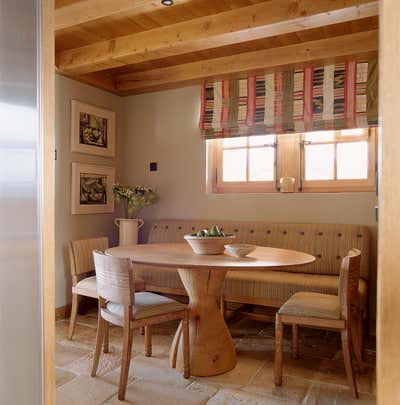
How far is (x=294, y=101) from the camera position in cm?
372

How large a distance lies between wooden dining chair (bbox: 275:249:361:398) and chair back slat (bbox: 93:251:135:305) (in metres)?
0.96

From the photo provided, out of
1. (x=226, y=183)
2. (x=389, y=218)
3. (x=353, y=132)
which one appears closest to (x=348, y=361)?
(x=389, y=218)

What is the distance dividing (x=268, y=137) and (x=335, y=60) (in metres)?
0.94

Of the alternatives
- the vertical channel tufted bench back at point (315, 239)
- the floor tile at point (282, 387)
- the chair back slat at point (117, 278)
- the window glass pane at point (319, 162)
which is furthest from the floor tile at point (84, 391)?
the window glass pane at point (319, 162)

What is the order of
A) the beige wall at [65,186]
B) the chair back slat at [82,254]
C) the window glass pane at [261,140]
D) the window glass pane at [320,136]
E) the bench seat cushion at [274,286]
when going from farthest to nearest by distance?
1. the window glass pane at [261,140]
2. the beige wall at [65,186]
3. the window glass pane at [320,136]
4. the chair back slat at [82,254]
5. the bench seat cushion at [274,286]

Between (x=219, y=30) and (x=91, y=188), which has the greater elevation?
(x=219, y=30)

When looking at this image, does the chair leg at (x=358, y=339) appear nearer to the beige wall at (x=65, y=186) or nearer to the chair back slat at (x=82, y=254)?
the chair back slat at (x=82, y=254)

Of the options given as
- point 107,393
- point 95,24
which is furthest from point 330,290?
point 95,24

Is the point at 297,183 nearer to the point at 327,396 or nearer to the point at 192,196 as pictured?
the point at 192,196

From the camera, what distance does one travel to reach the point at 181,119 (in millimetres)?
4352

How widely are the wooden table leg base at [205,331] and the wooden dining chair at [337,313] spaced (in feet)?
1.23

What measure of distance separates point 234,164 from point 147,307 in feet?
7.27

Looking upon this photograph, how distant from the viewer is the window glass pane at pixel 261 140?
13.1ft

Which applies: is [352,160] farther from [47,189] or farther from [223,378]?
[47,189]
